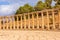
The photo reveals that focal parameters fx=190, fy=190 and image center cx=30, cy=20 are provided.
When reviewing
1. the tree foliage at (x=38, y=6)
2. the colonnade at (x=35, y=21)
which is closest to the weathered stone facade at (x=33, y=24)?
the colonnade at (x=35, y=21)

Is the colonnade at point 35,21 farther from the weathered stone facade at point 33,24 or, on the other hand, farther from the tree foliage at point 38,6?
the tree foliage at point 38,6

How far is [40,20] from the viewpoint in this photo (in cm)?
1409

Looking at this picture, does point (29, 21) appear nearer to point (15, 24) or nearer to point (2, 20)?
point (15, 24)

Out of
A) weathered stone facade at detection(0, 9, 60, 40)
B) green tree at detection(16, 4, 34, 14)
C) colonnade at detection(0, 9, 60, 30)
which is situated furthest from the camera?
green tree at detection(16, 4, 34, 14)

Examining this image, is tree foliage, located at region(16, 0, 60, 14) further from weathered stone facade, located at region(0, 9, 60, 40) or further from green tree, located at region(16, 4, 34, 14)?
weathered stone facade, located at region(0, 9, 60, 40)

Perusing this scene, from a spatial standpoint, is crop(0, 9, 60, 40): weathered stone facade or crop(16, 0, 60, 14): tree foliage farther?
crop(16, 0, 60, 14): tree foliage

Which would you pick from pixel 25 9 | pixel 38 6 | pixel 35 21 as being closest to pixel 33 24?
pixel 35 21

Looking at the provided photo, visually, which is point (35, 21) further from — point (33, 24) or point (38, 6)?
point (38, 6)

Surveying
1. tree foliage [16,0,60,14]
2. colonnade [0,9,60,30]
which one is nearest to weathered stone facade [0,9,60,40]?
colonnade [0,9,60,30]

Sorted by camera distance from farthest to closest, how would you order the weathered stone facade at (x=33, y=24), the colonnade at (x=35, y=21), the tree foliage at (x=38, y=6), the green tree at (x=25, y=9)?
the green tree at (x=25, y=9) → the tree foliage at (x=38, y=6) → the colonnade at (x=35, y=21) → the weathered stone facade at (x=33, y=24)

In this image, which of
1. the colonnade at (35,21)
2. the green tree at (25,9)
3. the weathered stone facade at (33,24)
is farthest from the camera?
the green tree at (25,9)

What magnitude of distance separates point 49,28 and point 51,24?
0.47 m

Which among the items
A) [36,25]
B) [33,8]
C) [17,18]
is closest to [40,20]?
[36,25]

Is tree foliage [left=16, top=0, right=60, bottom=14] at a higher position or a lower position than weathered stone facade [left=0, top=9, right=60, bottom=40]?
higher
